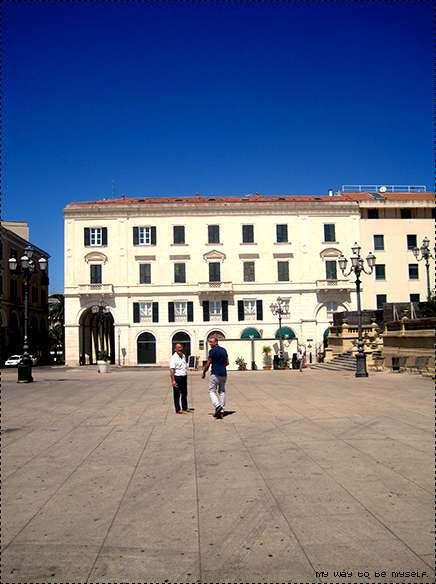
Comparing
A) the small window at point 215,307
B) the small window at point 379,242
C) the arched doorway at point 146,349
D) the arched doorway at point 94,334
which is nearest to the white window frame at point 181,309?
the small window at point 215,307

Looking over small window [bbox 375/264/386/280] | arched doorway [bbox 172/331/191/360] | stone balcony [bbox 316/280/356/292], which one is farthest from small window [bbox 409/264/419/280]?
arched doorway [bbox 172/331/191/360]

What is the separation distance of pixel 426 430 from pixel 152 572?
22.5 feet

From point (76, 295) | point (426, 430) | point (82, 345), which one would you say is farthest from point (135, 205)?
point (426, 430)

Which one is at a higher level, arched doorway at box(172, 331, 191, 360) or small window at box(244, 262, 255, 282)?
small window at box(244, 262, 255, 282)

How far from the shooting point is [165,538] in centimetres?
497

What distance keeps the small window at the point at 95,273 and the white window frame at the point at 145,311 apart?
4.64m

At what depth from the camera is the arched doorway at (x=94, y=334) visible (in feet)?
188

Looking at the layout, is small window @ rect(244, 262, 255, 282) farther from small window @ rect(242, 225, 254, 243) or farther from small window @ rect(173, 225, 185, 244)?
small window @ rect(173, 225, 185, 244)

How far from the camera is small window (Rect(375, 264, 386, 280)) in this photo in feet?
194

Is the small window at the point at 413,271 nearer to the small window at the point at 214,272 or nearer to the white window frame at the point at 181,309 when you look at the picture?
the small window at the point at 214,272

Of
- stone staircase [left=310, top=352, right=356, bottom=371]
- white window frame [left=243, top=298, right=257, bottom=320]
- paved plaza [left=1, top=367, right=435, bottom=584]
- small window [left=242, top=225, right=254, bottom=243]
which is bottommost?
stone staircase [left=310, top=352, right=356, bottom=371]

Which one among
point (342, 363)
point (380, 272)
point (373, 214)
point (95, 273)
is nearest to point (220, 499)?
point (342, 363)

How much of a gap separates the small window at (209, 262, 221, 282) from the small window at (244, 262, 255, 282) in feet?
8.29

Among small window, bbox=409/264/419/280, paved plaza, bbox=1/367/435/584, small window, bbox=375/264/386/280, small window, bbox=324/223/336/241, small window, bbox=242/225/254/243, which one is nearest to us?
paved plaza, bbox=1/367/435/584
